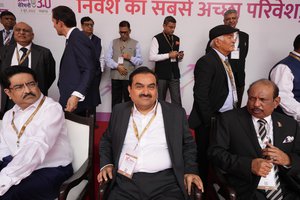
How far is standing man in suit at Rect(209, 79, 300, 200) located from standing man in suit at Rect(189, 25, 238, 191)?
1.13ft

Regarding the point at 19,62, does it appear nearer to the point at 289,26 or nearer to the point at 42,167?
the point at 42,167

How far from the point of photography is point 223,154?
168cm

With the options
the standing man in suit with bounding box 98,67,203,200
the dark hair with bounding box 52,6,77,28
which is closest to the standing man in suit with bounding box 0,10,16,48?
the dark hair with bounding box 52,6,77,28

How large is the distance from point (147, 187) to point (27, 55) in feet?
6.64

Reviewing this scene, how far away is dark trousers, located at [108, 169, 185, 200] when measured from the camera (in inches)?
62.7

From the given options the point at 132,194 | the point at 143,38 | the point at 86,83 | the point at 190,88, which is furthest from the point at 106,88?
the point at 132,194

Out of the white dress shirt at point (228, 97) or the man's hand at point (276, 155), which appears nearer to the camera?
the man's hand at point (276, 155)

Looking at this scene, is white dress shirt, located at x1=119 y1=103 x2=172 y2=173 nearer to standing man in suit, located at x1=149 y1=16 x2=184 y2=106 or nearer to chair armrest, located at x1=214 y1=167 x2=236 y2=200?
chair armrest, located at x1=214 y1=167 x2=236 y2=200

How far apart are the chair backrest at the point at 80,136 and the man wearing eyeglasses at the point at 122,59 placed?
235 centimetres

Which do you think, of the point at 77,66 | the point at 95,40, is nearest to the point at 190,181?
the point at 77,66

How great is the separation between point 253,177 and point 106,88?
3.64 meters

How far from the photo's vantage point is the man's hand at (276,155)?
1.55 metres

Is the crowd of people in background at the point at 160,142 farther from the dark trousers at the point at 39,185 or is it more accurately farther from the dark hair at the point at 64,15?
the dark hair at the point at 64,15

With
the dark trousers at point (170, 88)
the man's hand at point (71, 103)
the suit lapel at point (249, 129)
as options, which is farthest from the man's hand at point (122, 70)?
the suit lapel at point (249, 129)
